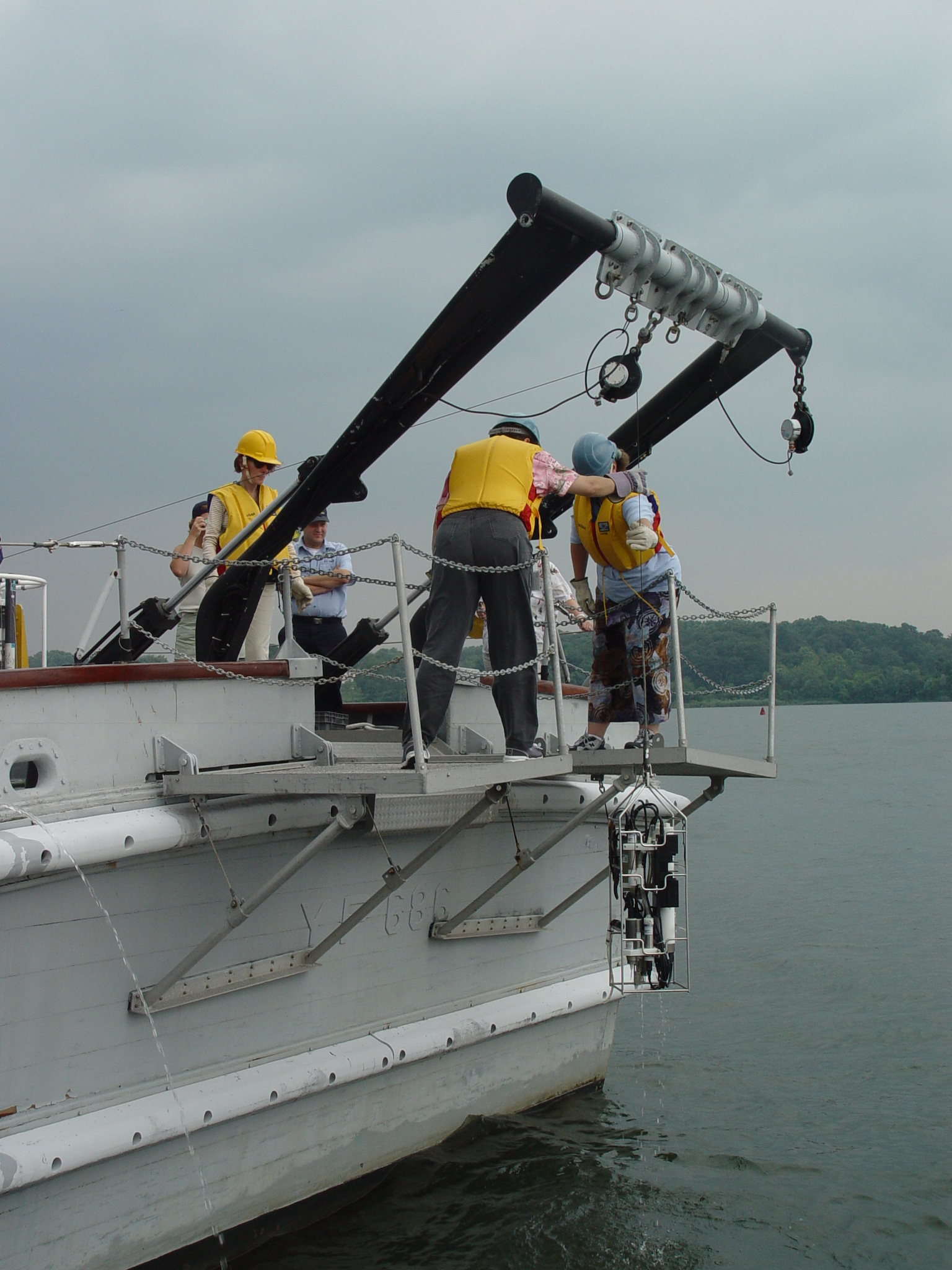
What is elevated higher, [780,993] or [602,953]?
[602,953]

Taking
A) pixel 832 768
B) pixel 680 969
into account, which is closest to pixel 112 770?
pixel 680 969

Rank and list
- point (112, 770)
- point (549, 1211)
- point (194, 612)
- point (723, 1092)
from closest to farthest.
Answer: point (112, 770) < point (549, 1211) < point (194, 612) < point (723, 1092)

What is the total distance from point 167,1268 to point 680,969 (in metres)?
7.79

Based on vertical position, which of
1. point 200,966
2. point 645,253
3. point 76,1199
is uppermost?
point 645,253

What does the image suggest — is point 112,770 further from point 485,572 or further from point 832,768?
point 832,768

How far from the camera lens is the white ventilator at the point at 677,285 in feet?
18.6

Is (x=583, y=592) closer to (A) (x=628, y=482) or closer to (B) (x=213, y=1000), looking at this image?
(A) (x=628, y=482)

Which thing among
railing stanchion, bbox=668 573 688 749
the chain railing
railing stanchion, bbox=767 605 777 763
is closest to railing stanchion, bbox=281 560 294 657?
the chain railing

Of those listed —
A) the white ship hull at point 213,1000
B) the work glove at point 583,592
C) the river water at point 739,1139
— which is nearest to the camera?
the white ship hull at point 213,1000

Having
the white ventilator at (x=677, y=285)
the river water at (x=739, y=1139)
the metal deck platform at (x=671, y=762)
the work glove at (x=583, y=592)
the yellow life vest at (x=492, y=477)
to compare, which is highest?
the white ventilator at (x=677, y=285)

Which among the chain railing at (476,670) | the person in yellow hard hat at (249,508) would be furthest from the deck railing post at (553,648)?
the person in yellow hard hat at (249,508)

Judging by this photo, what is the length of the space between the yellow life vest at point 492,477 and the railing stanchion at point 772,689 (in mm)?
1636

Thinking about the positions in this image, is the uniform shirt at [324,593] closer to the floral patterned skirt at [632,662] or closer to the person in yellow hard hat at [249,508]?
the person in yellow hard hat at [249,508]

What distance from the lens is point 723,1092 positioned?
848cm
